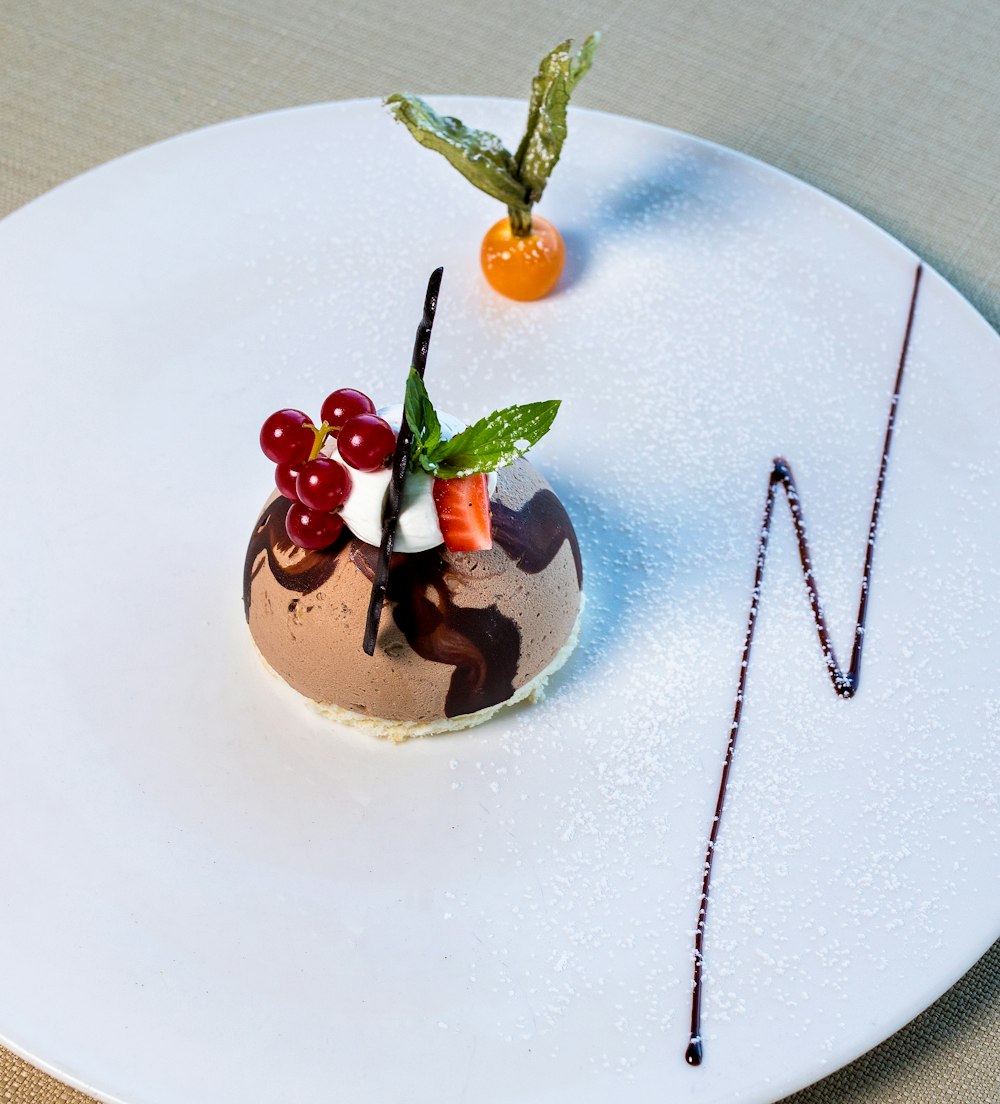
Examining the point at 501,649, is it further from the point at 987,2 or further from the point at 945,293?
the point at 987,2

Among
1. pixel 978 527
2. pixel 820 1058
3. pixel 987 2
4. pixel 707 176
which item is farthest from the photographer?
pixel 987 2

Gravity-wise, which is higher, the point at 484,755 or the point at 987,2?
the point at 987,2

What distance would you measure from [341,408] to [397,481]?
0.14m

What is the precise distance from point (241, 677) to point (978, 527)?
1125mm

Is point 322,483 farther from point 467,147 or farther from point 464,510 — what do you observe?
point 467,147

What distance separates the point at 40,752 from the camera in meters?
1.73

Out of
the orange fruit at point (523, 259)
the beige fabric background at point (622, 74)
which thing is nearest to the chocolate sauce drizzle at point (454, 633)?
the orange fruit at point (523, 259)

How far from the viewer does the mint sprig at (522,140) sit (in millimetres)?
2012

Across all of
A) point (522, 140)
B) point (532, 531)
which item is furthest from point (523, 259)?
point (532, 531)

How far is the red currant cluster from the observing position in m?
1.53

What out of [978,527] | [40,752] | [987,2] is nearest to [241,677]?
[40,752]

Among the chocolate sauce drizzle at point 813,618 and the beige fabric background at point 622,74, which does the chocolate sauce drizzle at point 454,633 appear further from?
the beige fabric background at point 622,74

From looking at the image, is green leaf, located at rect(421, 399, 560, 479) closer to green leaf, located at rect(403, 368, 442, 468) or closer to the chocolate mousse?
green leaf, located at rect(403, 368, 442, 468)

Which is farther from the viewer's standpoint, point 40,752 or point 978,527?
point 978,527
